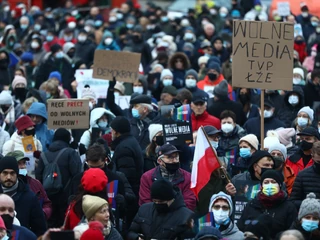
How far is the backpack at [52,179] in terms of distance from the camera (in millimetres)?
13641

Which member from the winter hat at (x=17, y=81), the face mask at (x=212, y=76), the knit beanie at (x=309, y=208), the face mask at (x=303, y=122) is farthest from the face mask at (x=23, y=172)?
the face mask at (x=212, y=76)

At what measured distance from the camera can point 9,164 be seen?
12.2 meters

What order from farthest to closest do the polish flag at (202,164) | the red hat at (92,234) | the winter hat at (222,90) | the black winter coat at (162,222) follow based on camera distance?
the winter hat at (222,90), the polish flag at (202,164), the black winter coat at (162,222), the red hat at (92,234)

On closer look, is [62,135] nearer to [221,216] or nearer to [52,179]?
[52,179]

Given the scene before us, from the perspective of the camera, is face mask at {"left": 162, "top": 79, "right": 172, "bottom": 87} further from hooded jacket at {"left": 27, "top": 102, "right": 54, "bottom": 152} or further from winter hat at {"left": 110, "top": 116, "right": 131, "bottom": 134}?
winter hat at {"left": 110, "top": 116, "right": 131, "bottom": 134}

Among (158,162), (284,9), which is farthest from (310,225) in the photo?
(284,9)

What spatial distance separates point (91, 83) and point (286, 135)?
4.81m

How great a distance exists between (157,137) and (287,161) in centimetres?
149

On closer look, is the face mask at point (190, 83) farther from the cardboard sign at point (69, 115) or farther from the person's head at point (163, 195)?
the person's head at point (163, 195)

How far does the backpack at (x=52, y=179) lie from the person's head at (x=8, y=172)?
141 centimetres

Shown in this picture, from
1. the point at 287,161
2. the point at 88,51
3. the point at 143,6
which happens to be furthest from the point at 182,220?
the point at 143,6

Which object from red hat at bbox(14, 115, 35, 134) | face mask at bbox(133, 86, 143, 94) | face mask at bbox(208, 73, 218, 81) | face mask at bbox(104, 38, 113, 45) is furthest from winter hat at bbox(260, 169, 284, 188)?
face mask at bbox(104, 38, 113, 45)

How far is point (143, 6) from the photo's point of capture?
39.7 m

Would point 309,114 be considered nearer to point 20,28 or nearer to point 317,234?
point 317,234
